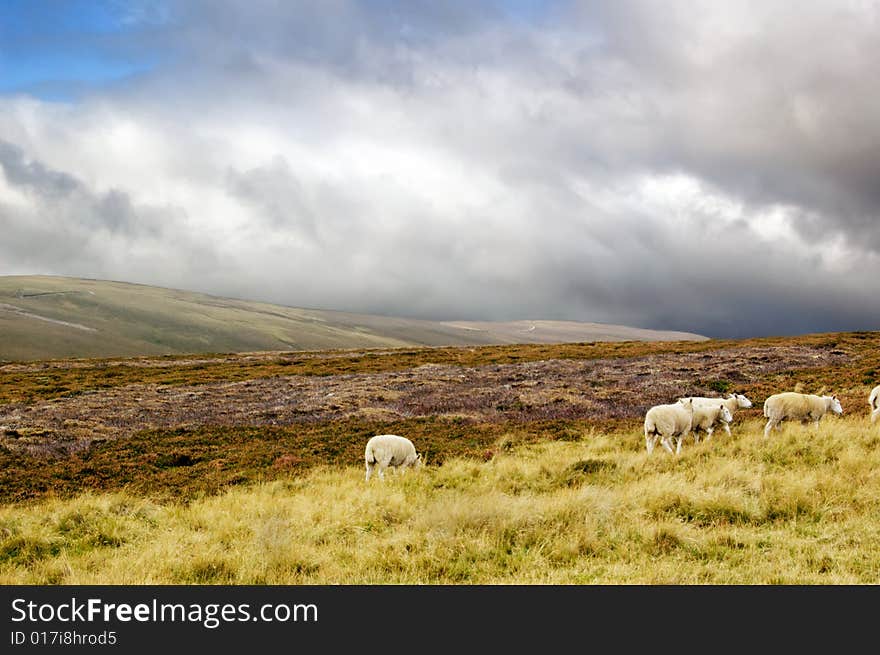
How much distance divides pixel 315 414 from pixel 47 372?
55741 mm

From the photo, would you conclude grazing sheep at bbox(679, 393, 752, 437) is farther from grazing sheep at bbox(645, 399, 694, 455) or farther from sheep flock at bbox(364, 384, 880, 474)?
grazing sheep at bbox(645, 399, 694, 455)

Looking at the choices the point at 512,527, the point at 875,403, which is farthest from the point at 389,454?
the point at 875,403

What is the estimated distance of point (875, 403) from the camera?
1794 cm

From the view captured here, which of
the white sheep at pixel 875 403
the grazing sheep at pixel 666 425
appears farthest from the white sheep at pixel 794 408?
the grazing sheep at pixel 666 425

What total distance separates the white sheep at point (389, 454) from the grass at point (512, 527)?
2.73ft

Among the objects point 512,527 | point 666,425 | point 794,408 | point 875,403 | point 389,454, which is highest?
point 875,403

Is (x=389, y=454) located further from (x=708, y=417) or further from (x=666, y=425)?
(x=708, y=417)

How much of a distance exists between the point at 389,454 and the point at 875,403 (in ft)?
54.1

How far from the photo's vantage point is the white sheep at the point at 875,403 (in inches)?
647

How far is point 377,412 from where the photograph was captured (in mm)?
26203

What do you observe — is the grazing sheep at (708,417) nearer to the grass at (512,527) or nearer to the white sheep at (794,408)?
the white sheep at (794,408)

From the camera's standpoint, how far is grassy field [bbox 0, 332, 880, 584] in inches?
295

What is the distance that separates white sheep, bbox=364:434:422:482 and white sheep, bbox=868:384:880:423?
46.0 ft
